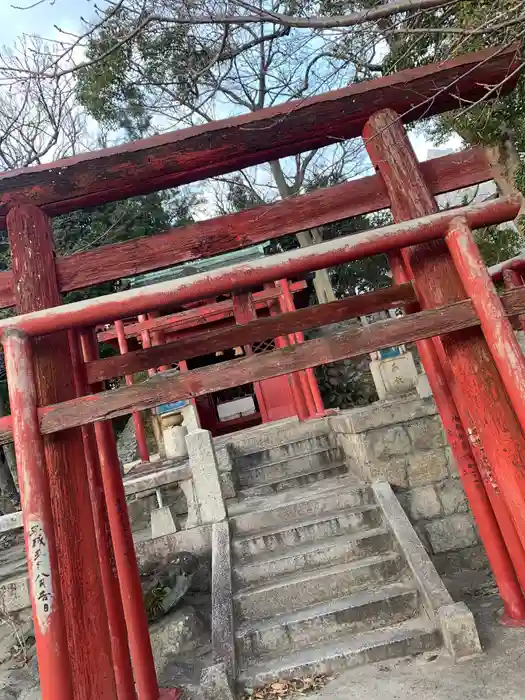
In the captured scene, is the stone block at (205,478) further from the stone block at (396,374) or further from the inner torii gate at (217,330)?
the stone block at (396,374)

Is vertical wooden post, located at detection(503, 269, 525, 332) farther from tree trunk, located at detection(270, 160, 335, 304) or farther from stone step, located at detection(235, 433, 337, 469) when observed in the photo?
tree trunk, located at detection(270, 160, 335, 304)

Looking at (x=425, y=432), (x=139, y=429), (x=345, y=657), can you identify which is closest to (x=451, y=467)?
(x=425, y=432)

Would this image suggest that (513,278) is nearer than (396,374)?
Yes

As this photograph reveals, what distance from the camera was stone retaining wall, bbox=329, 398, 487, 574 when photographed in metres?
5.14

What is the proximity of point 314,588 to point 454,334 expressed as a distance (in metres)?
2.90

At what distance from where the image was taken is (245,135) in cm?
288

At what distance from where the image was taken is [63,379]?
2568mm

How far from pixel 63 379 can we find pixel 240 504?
4.01 meters

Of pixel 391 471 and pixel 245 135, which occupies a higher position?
pixel 245 135

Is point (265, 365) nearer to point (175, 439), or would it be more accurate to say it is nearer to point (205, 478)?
point (205, 478)

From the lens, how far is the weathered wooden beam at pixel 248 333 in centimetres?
273

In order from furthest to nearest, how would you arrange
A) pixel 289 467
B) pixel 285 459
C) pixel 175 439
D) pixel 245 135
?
pixel 175 439
pixel 285 459
pixel 289 467
pixel 245 135

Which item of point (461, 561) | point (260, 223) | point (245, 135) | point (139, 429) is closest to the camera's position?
point (245, 135)

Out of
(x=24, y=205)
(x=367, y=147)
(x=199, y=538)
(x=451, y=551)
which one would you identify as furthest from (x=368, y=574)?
(x=24, y=205)
